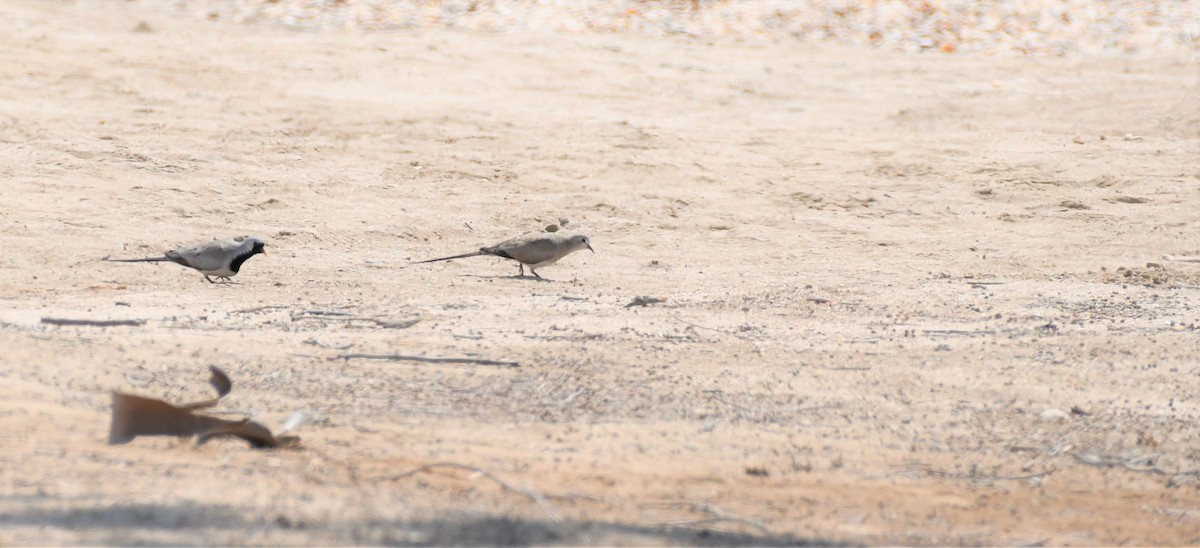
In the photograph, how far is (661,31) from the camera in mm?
13234

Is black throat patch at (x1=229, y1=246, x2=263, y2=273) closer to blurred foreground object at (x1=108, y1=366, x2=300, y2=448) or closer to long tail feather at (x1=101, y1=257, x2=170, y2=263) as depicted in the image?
long tail feather at (x1=101, y1=257, x2=170, y2=263)

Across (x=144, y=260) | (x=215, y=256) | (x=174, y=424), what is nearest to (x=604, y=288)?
(x=215, y=256)

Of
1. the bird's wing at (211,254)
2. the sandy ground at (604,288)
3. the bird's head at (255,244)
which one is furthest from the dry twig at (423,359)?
the bird's head at (255,244)

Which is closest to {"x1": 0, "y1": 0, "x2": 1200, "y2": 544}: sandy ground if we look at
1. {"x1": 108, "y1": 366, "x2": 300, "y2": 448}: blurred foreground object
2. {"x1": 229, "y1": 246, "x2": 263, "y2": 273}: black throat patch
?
{"x1": 108, "y1": 366, "x2": 300, "y2": 448}: blurred foreground object

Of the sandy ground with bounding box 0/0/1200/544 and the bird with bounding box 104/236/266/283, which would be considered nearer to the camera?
the sandy ground with bounding box 0/0/1200/544

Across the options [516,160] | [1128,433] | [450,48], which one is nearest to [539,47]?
[450,48]

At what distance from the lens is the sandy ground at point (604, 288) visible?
3.74m

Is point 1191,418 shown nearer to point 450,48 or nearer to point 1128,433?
point 1128,433

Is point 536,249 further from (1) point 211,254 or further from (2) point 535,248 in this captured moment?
(1) point 211,254

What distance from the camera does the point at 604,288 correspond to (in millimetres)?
7133

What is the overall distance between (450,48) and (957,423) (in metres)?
8.46

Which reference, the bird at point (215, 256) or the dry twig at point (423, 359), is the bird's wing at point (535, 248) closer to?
the bird at point (215, 256)

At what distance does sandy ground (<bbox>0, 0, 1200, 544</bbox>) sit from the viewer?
3736 millimetres

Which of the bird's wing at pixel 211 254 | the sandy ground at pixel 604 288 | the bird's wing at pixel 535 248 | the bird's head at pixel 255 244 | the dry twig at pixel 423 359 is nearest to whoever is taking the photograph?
the sandy ground at pixel 604 288
